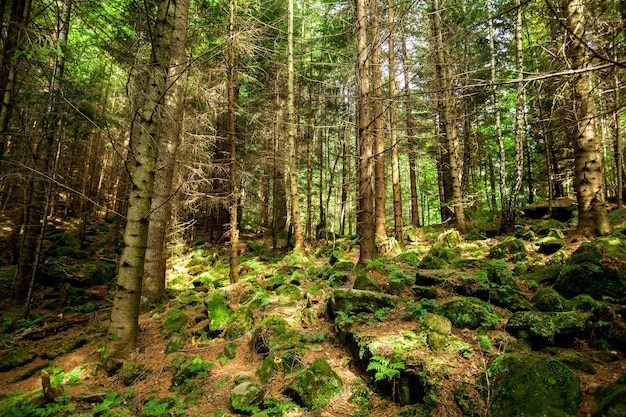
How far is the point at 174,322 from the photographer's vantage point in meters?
6.21

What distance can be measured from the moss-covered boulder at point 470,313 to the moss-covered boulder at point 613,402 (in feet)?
5.21

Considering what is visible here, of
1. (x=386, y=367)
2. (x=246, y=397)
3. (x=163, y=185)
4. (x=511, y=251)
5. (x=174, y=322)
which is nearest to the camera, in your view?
(x=386, y=367)

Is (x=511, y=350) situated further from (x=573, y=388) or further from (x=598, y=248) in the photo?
(x=598, y=248)

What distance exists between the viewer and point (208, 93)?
9.52 meters

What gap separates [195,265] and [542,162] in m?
23.5

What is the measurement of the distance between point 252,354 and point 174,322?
225cm

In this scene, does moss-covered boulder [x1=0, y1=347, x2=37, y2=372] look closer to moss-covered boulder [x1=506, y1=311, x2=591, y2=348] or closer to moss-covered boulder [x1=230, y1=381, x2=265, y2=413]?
moss-covered boulder [x1=230, y1=381, x2=265, y2=413]

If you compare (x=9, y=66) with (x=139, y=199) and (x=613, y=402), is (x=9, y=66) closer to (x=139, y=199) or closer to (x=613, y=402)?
(x=139, y=199)

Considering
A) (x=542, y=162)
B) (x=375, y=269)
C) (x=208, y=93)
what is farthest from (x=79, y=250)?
(x=542, y=162)

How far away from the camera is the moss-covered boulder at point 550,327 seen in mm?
3514

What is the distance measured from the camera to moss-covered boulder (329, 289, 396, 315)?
17.2ft

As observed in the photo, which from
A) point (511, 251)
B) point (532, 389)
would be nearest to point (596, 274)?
point (532, 389)

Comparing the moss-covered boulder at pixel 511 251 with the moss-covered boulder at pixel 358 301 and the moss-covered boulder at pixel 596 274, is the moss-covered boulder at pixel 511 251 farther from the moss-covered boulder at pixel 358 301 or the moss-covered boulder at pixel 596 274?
the moss-covered boulder at pixel 358 301

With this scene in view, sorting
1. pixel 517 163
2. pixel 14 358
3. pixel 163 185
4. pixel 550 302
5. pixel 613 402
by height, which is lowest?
pixel 14 358
